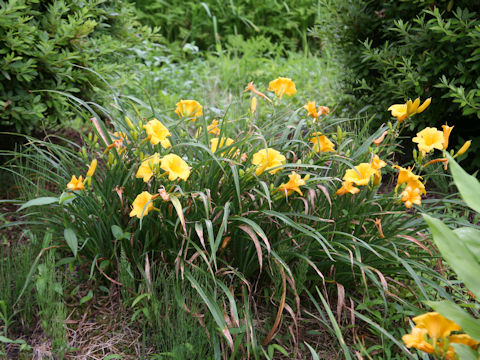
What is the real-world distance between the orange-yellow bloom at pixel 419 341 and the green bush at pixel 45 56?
1768 mm

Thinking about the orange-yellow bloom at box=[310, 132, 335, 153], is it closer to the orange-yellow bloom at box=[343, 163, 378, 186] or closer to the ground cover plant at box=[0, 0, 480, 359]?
the ground cover plant at box=[0, 0, 480, 359]

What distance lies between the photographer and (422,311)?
1870mm

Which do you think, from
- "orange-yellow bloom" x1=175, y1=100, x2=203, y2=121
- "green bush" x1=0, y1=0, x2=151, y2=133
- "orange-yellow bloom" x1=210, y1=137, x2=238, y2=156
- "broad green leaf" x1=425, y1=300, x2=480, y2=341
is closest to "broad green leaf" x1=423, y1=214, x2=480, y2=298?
"broad green leaf" x1=425, y1=300, x2=480, y2=341

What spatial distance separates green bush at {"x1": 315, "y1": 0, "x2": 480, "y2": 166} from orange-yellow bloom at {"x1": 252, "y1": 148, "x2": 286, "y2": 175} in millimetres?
990

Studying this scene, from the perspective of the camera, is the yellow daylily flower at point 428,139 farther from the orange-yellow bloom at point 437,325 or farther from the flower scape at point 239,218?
the orange-yellow bloom at point 437,325

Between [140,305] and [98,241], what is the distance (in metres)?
0.32

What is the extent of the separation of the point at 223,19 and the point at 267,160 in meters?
4.95

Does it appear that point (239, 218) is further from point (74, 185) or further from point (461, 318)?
point (461, 318)

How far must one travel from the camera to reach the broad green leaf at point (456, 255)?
138cm

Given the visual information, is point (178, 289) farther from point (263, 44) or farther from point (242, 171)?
point (263, 44)

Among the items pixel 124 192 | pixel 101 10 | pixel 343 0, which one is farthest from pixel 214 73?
pixel 124 192

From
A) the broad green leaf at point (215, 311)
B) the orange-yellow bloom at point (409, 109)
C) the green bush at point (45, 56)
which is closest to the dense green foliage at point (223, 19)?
the green bush at point (45, 56)

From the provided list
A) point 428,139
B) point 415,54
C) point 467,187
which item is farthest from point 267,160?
point 415,54

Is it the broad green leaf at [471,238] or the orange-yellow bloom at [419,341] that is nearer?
the orange-yellow bloom at [419,341]
